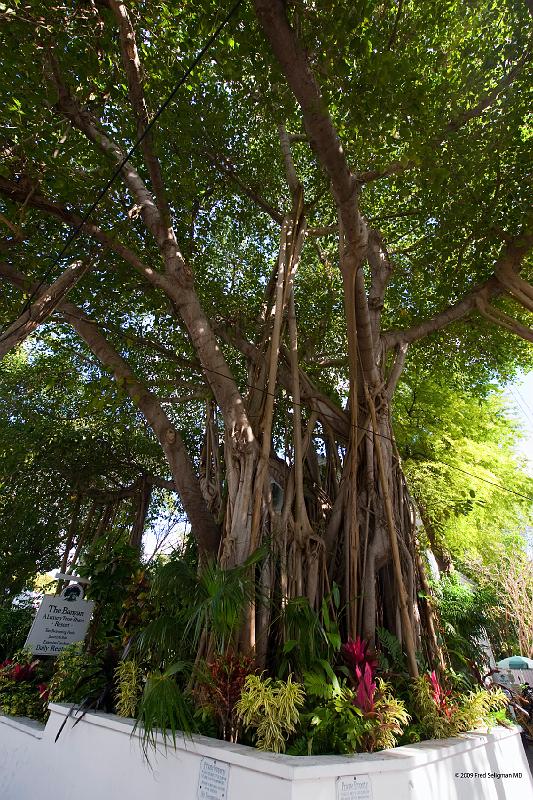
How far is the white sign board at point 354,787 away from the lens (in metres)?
2.04

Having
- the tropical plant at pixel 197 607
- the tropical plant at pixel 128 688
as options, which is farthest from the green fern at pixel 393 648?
the tropical plant at pixel 128 688

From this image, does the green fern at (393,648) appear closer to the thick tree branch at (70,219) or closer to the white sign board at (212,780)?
the white sign board at (212,780)

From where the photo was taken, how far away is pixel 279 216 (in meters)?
5.29

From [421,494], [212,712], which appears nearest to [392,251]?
[421,494]

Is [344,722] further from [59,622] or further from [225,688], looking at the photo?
[59,622]

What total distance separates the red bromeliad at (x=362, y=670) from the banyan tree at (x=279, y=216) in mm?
362

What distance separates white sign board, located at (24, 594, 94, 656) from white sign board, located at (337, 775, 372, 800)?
10.6 ft

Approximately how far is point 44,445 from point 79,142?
397cm

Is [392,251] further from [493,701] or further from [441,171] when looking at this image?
[493,701]

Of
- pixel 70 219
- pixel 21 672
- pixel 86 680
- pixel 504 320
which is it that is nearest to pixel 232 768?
pixel 86 680

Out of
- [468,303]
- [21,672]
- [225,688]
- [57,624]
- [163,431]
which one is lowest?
[225,688]

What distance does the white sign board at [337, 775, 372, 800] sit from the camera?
204cm

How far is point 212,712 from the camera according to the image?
256 centimetres

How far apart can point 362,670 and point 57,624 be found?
3.03 m
